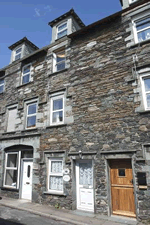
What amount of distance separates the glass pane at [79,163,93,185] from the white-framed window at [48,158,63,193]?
1.12 metres

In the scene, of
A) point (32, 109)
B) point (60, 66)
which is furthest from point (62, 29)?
point (32, 109)

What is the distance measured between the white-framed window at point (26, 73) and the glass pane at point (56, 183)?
724cm

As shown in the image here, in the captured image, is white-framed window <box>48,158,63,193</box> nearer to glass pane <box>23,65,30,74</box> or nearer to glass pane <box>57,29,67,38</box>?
glass pane <box>23,65,30,74</box>

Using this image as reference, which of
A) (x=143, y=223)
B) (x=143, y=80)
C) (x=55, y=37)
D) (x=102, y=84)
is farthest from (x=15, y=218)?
(x=55, y=37)

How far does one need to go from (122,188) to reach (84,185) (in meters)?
1.84

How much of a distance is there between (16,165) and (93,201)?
5.53 metres

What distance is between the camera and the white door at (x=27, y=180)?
9352 millimetres

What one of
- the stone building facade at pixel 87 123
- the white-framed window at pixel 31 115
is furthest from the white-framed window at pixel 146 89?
the white-framed window at pixel 31 115

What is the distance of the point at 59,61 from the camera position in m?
10.8

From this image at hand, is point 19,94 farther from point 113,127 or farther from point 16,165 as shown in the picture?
point 113,127

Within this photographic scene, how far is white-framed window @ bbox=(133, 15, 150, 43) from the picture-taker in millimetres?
8016

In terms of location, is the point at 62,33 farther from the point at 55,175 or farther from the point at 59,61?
the point at 55,175

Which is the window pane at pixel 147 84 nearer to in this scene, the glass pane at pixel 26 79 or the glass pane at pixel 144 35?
the glass pane at pixel 144 35

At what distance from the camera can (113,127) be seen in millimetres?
7398
